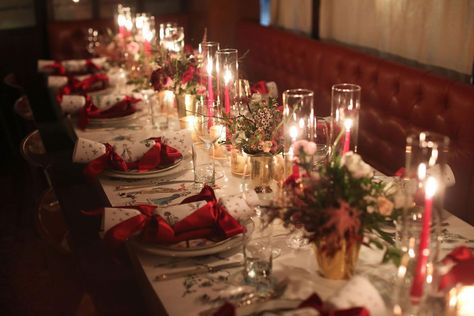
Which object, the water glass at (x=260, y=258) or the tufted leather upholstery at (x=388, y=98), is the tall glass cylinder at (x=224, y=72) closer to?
the tufted leather upholstery at (x=388, y=98)

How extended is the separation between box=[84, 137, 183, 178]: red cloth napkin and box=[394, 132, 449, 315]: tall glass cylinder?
3.50 feet

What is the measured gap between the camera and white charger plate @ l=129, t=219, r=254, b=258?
5.01 ft

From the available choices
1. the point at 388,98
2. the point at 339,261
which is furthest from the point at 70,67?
the point at 339,261

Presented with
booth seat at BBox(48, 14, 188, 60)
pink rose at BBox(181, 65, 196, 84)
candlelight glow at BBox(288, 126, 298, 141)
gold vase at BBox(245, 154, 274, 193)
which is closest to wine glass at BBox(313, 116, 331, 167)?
gold vase at BBox(245, 154, 274, 193)

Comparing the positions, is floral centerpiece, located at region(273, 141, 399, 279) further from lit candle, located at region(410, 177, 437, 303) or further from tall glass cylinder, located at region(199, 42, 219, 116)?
tall glass cylinder, located at region(199, 42, 219, 116)

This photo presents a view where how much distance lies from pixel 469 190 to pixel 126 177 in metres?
1.37

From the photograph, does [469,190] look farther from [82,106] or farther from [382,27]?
[82,106]

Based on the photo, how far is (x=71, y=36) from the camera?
534 centimetres

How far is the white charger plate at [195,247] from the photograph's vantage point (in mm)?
1528

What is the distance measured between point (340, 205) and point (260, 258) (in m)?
0.26

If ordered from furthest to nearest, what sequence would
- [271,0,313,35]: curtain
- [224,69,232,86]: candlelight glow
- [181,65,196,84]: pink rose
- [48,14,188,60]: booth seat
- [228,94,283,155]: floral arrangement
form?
1. [48,14,188,60]: booth seat
2. [271,0,313,35]: curtain
3. [181,65,196,84]: pink rose
4. [224,69,232,86]: candlelight glow
5. [228,94,283,155]: floral arrangement

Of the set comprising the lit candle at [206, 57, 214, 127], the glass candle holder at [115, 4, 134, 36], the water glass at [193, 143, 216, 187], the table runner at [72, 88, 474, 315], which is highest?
the glass candle holder at [115, 4, 134, 36]

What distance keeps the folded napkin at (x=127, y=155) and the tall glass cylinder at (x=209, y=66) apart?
31 cm

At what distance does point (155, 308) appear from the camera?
56.2 inches
